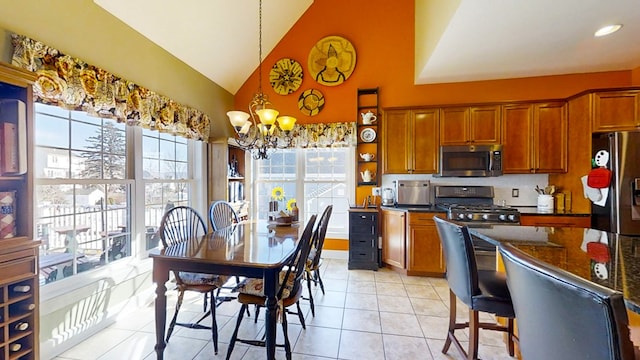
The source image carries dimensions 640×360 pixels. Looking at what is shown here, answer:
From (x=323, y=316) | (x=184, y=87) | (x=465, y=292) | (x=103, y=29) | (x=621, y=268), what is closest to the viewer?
(x=621, y=268)

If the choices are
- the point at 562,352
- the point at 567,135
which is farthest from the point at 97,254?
the point at 567,135

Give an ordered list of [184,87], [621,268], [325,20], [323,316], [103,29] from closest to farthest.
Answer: [621,268] → [103,29] → [323,316] → [184,87] → [325,20]

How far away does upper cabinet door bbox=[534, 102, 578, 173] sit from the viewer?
11.3 feet

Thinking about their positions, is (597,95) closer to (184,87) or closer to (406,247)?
(406,247)

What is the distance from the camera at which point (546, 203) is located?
346cm

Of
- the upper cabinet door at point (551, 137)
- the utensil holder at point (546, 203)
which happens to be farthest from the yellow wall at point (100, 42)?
the utensil holder at point (546, 203)

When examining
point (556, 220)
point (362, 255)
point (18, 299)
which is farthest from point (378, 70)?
point (18, 299)

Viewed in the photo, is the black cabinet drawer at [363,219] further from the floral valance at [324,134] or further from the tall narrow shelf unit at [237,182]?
the tall narrow shelf unit at [237,182]

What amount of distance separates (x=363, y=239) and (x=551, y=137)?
2832 millimetres

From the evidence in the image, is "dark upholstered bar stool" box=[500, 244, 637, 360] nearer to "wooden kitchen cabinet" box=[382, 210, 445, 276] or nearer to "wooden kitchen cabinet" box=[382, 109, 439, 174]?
"wooden kitchen cabinet" box=[382, 210, 445, 276]

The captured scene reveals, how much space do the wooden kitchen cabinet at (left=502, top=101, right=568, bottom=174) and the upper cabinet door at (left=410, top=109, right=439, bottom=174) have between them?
873 mm

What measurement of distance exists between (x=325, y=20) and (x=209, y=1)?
6.37 feet

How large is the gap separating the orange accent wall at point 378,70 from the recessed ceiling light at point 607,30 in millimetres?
1135

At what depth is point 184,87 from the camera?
3.40m
